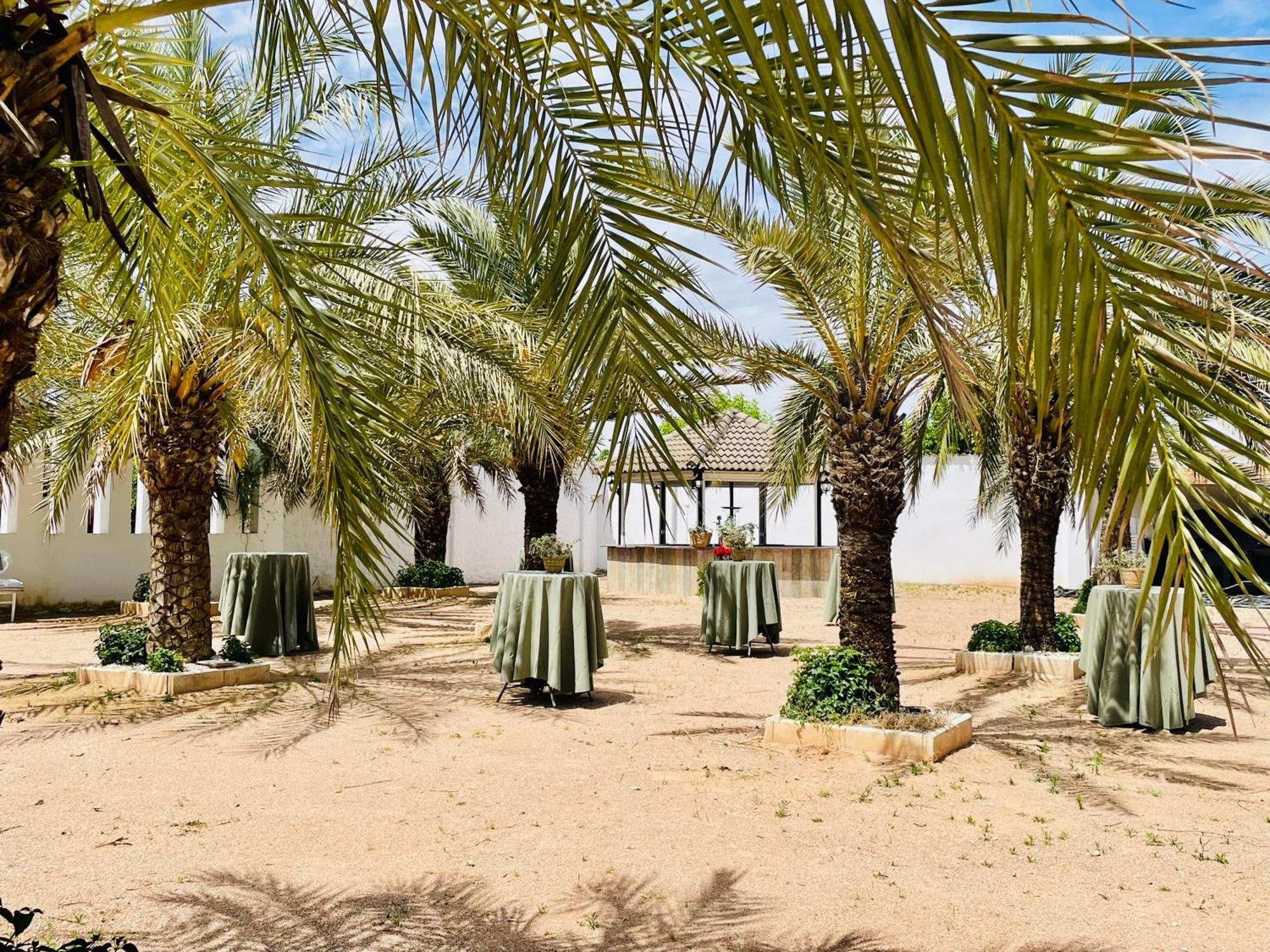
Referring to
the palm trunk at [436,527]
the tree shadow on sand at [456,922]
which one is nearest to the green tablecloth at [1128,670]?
the tree shadow on sand at [456,922]

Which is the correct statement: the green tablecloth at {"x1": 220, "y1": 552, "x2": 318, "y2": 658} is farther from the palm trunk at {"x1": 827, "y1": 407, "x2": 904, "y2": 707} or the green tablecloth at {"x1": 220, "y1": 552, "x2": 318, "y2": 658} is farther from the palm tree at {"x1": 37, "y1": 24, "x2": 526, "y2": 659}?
the palm trunk at {"x1": 827, "y1": 407, "x2": 904, "y2": 707}

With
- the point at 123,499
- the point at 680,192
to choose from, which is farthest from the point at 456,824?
the point at 123,499

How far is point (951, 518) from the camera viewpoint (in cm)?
2298

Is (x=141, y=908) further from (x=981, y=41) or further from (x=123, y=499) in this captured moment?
(x=123, y=499)

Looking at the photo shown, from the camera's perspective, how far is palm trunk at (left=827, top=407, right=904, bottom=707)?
23.2 ft

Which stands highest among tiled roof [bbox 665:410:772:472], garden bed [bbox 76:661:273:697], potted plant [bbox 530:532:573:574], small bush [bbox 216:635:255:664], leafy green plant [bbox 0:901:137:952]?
tiled roof [bbox 665:410:772:472]

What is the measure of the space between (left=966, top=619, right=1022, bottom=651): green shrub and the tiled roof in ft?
31.0

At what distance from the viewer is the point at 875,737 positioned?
634cm

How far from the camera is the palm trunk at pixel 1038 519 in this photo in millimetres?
9812

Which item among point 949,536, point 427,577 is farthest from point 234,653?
point 949,536

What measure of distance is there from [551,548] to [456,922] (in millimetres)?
5764

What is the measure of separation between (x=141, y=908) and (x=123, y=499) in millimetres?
15141

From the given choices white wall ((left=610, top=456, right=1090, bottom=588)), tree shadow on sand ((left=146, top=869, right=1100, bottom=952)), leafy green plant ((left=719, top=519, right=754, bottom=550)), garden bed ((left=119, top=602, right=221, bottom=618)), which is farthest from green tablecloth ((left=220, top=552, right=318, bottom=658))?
white wall ((left=610, top=456, right=1090, bottom=588))

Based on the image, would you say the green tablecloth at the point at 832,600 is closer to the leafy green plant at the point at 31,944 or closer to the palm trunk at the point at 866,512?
the palm trunk at the point at 866,512
